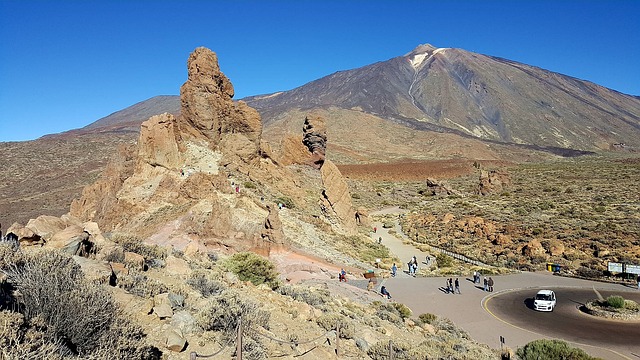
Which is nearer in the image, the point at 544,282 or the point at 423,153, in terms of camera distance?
the point at 544,282

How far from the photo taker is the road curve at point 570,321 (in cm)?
1279

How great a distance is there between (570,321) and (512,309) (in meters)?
2.09

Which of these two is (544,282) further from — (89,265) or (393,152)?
(393,152)

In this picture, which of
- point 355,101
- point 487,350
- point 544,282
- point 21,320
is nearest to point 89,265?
point 21,320

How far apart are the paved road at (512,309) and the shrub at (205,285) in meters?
8.37

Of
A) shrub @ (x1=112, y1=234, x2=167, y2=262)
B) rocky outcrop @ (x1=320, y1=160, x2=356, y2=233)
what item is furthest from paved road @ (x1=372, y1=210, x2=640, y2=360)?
shrub @ (x1=112, y1=234, x2=167, y2=262)

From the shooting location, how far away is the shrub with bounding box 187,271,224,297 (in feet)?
29.3

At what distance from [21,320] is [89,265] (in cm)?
392

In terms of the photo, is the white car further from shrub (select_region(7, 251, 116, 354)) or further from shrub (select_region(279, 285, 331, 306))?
shrub (select_region(7, 251, 116, 354))

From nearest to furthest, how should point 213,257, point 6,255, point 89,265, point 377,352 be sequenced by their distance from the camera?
point 6,255
point 89,265
point 377,352
point 213,257

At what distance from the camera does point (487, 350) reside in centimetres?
1125

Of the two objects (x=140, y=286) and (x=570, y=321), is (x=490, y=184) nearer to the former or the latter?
(x=570, y=321)

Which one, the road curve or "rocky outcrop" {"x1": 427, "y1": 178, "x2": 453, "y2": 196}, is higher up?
"rocky outcrop" {"x1": 427, "y1": 178, "x2": 453, "y2": 196}

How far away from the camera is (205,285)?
9164 mm
